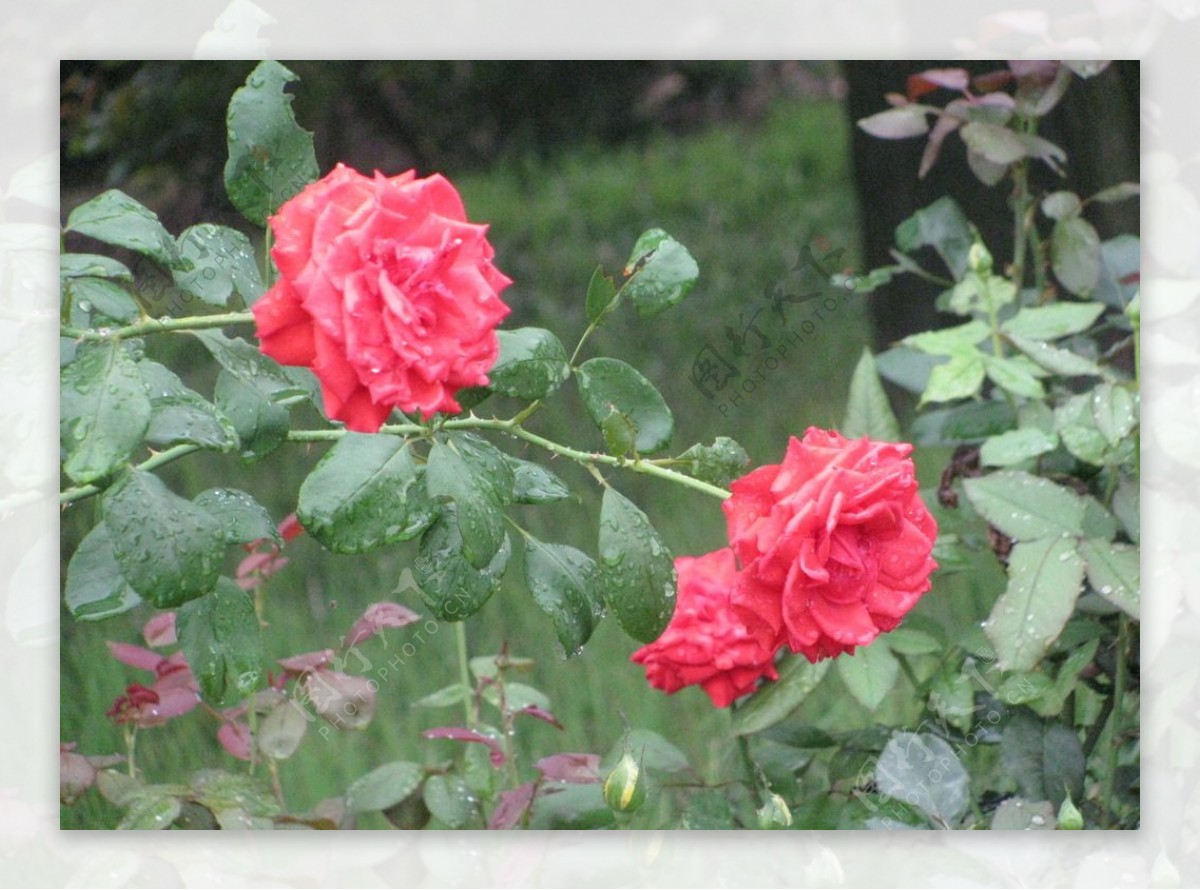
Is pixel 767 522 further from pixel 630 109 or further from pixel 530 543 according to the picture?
pixel 630 109

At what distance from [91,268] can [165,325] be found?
0.06 meters

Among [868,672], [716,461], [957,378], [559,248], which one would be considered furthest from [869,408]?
[559,248]

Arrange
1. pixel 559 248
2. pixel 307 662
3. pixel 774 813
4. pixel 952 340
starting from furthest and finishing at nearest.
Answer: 1. pixel 559 248
2. pixel 952 340
3. pixel 307 662
4. pixel 774 813

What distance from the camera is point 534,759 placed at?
126 centimetres

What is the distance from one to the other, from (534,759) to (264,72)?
28.1 inches

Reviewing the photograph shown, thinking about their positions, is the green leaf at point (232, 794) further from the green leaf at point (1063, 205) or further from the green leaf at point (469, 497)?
the green leaf at point (1063, 205)

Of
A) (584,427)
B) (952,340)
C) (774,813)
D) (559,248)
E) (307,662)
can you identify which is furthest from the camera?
(559,248)

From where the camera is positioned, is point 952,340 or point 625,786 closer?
point 625,786

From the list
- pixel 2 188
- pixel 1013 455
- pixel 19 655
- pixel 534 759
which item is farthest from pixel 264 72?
pixel 534 759

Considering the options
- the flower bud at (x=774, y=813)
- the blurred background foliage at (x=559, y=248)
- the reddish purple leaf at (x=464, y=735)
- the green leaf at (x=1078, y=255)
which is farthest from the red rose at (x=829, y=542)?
the green leaf at (x=1078, y=255)

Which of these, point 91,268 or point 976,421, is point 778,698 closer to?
point 976,421

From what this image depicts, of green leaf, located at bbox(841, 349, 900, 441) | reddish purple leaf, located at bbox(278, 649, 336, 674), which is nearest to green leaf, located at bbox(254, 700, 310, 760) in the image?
reddish purple leaf, located at bbox(278, 649, 336, 674)

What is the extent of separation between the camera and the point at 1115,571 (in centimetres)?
95

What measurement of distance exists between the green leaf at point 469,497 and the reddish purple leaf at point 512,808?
11.0 inches
